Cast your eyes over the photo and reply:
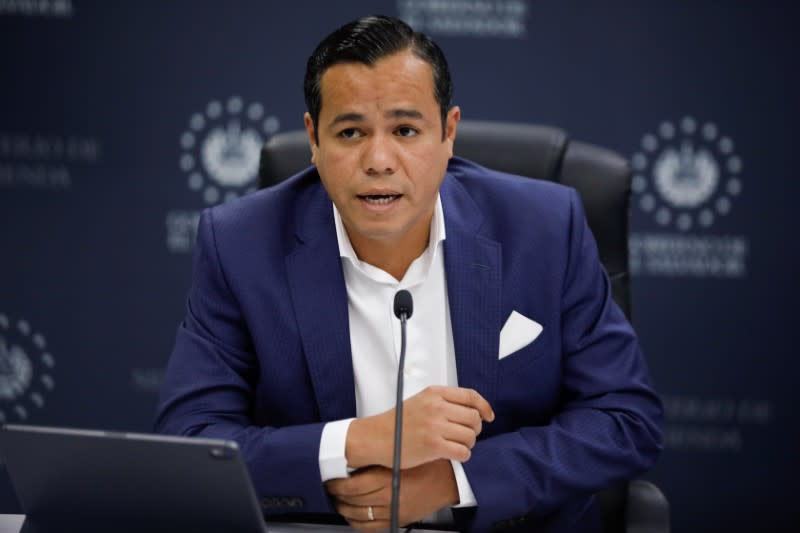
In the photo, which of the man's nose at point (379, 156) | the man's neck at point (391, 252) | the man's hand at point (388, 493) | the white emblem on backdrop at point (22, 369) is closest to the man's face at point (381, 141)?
the man's nose at point (379, 156)

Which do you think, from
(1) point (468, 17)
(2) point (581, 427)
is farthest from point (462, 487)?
(1) point (468, 17)

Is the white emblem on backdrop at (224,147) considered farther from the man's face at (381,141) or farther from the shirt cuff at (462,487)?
the shirt cuff at (462,487)

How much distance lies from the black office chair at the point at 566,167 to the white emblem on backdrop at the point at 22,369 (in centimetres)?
161

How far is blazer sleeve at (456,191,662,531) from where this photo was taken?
1.56m

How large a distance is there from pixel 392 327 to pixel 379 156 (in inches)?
14.3

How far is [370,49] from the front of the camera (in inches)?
63.1

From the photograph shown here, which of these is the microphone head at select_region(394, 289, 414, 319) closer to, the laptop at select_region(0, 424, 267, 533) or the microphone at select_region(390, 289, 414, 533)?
the microphone at select_region(390, 289, 414, 533)

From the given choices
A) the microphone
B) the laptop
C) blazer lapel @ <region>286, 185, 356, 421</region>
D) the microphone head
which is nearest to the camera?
the laptop

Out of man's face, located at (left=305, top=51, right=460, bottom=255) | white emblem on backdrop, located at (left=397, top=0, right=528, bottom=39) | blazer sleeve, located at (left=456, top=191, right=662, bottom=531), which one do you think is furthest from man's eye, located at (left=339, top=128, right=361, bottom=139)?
white emblem on backdrop, located at (left=397, top=0, right=528, bottom=39)

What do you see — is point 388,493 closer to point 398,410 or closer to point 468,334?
point 398,410

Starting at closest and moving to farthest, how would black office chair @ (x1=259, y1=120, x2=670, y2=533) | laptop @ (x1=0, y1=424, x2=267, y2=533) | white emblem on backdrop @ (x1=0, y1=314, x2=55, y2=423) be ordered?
laptop @ (x1=0, y1=424, x2=267, y2=533) < black office chair @ (x1=259, y1=120, x2=670, y2=533) < white emblem on backdrop @ (x1=0, y1=314, x2=55, y2=423)

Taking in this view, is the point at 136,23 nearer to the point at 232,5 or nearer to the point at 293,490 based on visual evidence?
the point at 232,5

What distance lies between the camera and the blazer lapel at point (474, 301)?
5.74ft

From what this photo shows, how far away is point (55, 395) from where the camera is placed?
333 centimetres
